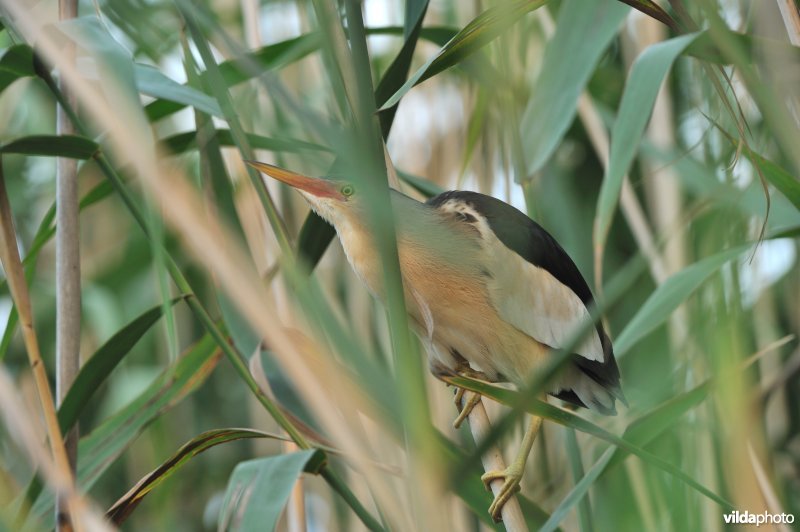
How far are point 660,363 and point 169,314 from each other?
0.39 meters

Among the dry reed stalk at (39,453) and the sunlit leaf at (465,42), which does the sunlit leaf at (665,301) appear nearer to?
the sunlit leaf at (465,42)

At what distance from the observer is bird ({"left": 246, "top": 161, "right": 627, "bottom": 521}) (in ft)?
3.41

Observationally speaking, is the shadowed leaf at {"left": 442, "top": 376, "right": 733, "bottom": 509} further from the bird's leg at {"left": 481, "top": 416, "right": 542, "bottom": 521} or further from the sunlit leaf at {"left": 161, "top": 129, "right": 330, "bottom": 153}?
the sunlit leaf at {"left": 161, "top": 129, "right": 330, "bottom": 153}

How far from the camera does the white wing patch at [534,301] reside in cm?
111

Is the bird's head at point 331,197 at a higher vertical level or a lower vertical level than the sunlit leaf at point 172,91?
lower

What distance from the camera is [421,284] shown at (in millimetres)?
1078

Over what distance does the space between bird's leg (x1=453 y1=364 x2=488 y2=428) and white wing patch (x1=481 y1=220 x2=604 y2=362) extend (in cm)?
11

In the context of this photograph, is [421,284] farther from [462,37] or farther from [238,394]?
[238,394]

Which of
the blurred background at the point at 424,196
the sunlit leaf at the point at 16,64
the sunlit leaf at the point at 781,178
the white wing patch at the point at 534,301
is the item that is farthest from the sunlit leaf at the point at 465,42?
the white wing patch at the point at 534,301

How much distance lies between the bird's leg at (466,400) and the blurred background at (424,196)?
2.2 inches

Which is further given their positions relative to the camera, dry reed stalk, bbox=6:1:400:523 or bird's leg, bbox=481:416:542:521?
bird's leg, bbox=481:416:542:521

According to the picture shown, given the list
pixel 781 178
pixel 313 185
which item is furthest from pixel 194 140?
pixel 781 178

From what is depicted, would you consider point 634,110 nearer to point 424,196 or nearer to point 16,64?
point 424,196

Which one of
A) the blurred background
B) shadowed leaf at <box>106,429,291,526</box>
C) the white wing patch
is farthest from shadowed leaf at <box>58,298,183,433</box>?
the white wing patch
